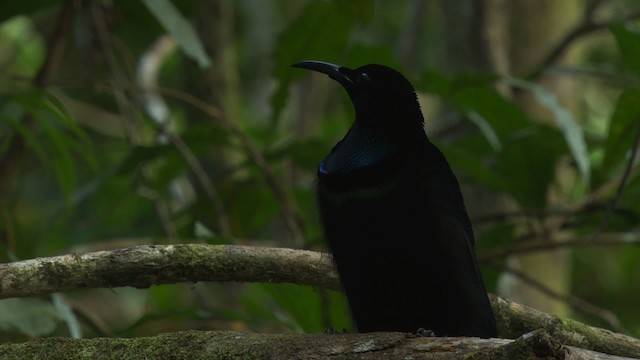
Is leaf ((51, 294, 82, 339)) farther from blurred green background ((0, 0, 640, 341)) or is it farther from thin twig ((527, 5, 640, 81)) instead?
thin twig ((527, 5, 640, 81))

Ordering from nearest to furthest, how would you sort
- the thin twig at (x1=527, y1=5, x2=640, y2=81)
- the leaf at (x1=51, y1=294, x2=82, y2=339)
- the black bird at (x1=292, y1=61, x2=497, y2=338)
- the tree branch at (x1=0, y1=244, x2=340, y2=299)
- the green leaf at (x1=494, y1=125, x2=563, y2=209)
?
the tree branch at (x1=0, y1=244, x2=340, y2=299)
the black bird at (x1=292, y1=61, x2=497, y2=338)
the leaf at (x1=51, y1=294, x2=82, y2=339)
the green leaf at (x1=494, y1=125, x2=563, y2=209)
the thin twig at (x1=527, y1=5, x2=640, y2=81)

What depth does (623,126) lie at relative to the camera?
12.2ft

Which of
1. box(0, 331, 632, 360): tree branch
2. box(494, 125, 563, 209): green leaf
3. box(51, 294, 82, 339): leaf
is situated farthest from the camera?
box(494, 125, 563, 209): green leaf

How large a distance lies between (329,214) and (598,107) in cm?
542

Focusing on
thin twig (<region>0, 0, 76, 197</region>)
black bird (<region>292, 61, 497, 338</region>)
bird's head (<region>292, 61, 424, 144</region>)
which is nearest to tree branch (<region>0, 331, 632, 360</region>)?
black bird (<region>292, 61, 497, 338</region>)

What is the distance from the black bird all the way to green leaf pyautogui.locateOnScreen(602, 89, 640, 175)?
0.98 meters

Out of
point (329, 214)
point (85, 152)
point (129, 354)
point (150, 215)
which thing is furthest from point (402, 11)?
point (129, 354)

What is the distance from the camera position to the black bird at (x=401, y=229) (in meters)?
2.81

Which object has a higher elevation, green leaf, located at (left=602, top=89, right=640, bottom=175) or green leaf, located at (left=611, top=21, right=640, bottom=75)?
green leaf, located at (left=611, top=21, right=640, bottom=75)

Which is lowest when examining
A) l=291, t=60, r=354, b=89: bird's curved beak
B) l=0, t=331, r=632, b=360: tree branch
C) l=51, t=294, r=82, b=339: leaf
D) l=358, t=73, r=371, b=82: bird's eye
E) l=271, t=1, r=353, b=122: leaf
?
l=0, t=331, r=632, b=360: tree branch

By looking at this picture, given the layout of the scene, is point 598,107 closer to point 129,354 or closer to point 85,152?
point 85,152

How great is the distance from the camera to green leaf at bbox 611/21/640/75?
3652 mm

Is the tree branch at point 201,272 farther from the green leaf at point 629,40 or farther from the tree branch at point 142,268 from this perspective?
the green leaf at point 629,40

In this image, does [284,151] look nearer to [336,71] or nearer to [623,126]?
[336,71]
